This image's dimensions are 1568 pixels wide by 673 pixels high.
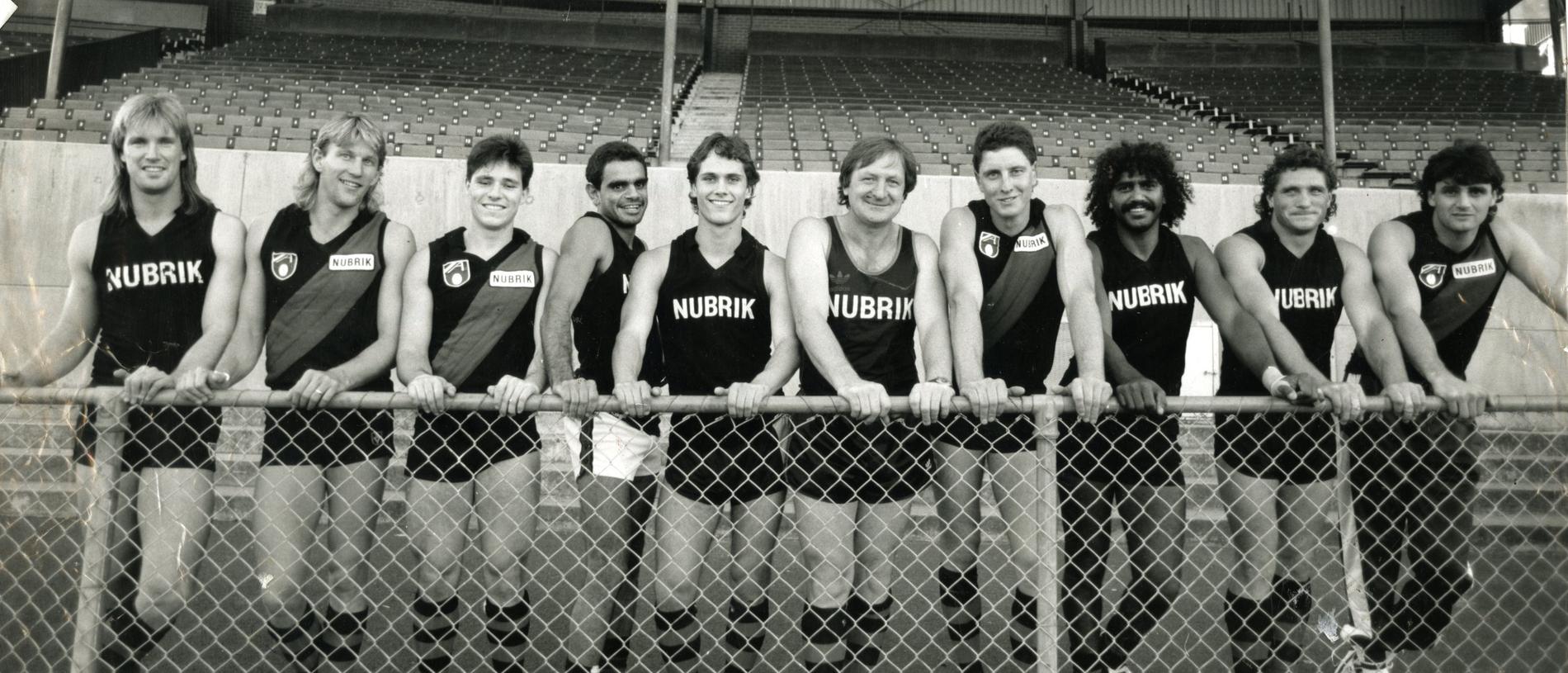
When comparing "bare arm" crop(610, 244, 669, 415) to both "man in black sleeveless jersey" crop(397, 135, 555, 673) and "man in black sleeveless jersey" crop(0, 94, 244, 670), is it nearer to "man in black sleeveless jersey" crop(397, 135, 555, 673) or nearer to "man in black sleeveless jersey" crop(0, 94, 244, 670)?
"man in black sleeveless jersey" crop(397, 135, 555, 673)

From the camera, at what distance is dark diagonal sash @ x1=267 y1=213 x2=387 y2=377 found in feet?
8.69

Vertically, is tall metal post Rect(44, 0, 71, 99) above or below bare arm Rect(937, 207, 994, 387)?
above

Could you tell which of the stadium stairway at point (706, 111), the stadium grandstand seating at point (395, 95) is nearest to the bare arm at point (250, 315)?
the stadium grandstand seating at point (395, 95)

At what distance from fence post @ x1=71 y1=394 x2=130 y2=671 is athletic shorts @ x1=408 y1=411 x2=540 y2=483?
70cm

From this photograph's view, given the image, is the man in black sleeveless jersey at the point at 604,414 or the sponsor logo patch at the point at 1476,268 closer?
the man in black sleeveless jersey at the point at 604,414

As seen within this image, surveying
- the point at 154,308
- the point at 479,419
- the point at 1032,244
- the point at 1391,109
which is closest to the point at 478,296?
the point at 479,419

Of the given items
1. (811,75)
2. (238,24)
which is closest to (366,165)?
(811,75)

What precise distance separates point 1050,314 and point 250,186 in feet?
23.4

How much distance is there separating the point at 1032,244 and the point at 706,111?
10.9 metres

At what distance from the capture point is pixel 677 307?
8.89 feet

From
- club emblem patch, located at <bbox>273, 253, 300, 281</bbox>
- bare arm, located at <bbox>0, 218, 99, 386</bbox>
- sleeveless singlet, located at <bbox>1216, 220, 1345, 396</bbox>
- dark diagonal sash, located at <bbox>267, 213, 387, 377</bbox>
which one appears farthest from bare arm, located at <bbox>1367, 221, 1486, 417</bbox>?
bare arm, located at <bbox>0, 218, 99, 386</bbox>

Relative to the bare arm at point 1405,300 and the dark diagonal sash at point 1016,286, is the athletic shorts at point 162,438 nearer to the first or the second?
the dark diagonal sash at point 1016,286

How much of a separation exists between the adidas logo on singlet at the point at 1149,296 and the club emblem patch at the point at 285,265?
2.56m

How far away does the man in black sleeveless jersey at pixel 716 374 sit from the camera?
8.34 ft
